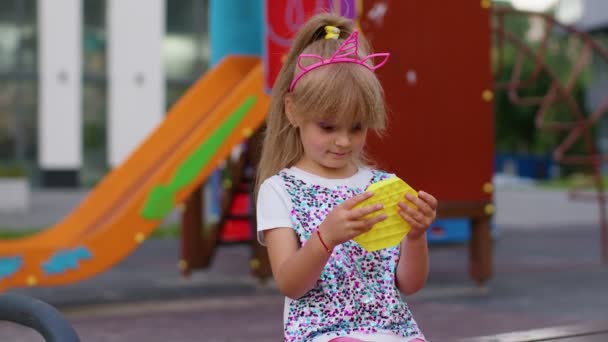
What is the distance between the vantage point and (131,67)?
20812mm

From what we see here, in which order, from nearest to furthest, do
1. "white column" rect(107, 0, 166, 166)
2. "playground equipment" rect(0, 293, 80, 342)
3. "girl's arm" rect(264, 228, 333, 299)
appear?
"playground equipment" rect(0, 293, 80, 342) < "girl's arm" rect(264, 228, 333, 299) < "white column" rect(107, 0, 166, 166)

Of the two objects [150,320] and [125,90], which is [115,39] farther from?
[150,320]

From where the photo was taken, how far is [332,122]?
5.66 feet

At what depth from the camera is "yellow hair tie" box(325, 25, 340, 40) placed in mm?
1810

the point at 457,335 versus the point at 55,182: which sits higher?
the point at 457,335

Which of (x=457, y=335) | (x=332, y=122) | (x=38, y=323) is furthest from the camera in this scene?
(x=457, y=335)

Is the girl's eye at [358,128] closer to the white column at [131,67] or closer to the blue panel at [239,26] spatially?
the blue panel at [239,26]

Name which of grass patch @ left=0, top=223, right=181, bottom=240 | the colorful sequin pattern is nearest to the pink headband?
the colorful sequin pattern

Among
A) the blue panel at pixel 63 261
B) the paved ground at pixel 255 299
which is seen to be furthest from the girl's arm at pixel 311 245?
the blue panel at pixel 63 261

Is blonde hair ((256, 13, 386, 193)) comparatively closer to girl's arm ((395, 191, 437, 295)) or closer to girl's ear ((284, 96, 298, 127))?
girl's ear ((284, 96, 298, 127))

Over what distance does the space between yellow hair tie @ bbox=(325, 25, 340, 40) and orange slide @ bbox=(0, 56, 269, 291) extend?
11.9 feet

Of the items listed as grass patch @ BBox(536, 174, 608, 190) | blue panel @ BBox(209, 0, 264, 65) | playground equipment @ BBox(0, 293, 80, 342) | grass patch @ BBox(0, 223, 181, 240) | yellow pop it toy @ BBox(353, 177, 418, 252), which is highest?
yellow pop it toy @ BBox(353, 177, 418, 252)

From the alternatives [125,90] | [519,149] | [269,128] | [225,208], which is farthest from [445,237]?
[519,149]

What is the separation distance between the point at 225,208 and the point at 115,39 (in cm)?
1478
